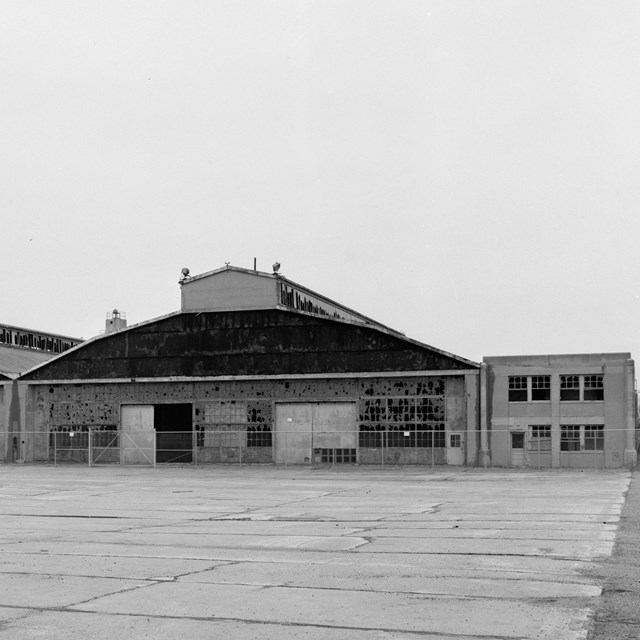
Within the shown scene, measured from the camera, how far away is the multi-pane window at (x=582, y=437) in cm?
5194

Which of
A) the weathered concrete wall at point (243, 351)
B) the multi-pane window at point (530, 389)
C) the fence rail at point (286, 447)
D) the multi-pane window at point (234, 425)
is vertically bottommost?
the fence rail at point (286, 447)

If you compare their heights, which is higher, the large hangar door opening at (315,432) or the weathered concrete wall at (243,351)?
the weathered concrete wall at (243,351)

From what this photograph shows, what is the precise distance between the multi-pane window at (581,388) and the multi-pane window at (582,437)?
58.2 inches

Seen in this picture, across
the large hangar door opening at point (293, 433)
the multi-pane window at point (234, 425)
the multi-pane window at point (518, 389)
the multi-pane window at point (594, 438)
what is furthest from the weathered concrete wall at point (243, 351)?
the multi-pane window at point (594, 438)

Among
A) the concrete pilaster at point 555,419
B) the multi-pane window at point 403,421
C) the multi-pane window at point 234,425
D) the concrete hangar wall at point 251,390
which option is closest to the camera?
the concrete pilaster at point 555,419

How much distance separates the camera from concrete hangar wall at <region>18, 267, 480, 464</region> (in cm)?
5447

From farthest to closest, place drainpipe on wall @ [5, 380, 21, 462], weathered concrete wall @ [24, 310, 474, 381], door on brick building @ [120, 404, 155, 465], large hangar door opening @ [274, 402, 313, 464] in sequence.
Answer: drainpipe on wall @ [5, 380, 21, 462]
door on brick building @ [120, 404, 155, 465]
large hangar door opening @ [274, 402, 313, 464]
weathered concrete wall @ [24, 310, 474, 381]

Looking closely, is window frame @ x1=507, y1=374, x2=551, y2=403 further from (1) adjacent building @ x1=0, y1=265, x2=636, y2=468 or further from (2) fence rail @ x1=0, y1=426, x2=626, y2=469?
(2) fence rail @ x1=0, y1=426, x2=626, y2=469

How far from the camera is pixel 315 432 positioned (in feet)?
185

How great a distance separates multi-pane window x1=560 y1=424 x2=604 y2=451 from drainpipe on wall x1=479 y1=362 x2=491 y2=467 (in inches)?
154

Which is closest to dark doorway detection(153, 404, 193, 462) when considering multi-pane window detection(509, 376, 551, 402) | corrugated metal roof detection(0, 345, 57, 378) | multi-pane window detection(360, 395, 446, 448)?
multi-pane window detection(360, 395, 446, 448)

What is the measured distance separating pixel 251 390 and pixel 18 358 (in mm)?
27584

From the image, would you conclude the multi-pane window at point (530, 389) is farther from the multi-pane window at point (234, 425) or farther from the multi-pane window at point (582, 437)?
the multi-pane window at point (234, 425)

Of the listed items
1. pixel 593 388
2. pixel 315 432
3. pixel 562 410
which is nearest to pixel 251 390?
pixel 315 432
